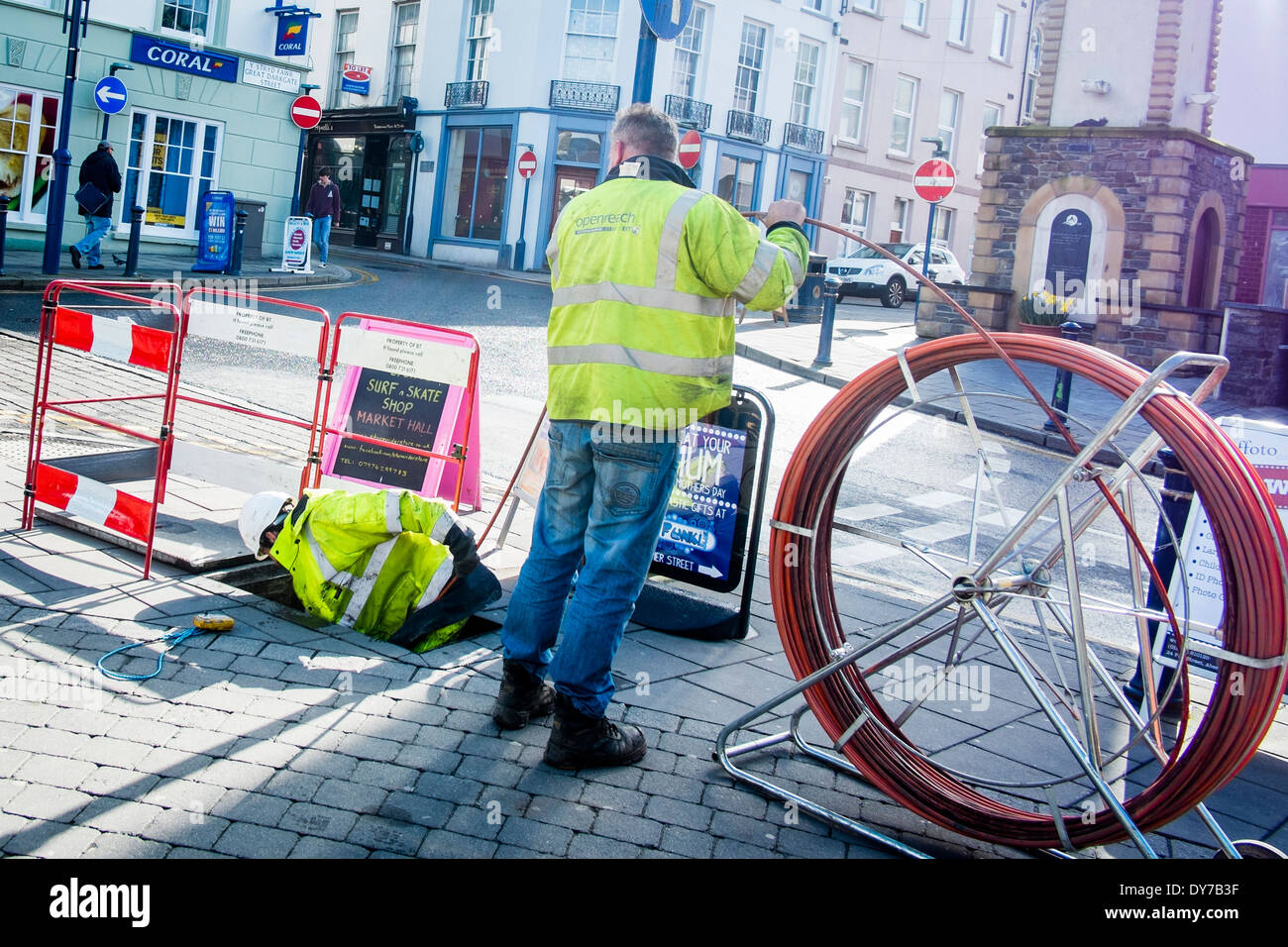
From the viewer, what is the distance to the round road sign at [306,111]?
71.4 feet

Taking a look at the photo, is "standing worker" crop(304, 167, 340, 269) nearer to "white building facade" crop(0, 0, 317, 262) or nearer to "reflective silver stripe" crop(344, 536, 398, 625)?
"white building facade" crop(0, 0, 317, 262)

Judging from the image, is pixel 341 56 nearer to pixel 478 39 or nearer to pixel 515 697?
pixel 478 39

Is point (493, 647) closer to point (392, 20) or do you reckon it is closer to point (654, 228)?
→ point (654, 228)

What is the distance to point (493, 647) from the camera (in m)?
4.68

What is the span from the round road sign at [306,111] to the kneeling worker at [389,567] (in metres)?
18.7

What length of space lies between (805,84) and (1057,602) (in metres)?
34.1

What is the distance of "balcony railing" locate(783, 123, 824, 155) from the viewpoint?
34.5 m

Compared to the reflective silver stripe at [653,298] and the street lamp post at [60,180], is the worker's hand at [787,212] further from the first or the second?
the street lamp post at [60,180]

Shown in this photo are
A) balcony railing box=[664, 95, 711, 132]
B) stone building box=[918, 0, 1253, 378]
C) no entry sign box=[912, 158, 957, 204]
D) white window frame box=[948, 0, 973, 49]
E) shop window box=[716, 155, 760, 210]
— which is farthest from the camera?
white window frame box=[948, 0, 973, 49]

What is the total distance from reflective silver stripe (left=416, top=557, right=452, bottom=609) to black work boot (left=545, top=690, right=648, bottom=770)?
3.89 feet
